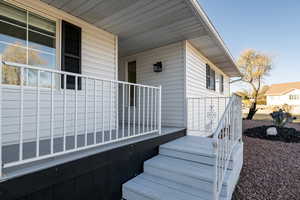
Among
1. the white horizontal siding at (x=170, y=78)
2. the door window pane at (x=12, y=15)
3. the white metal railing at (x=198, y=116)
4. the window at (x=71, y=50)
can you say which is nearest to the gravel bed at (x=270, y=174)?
the white metal railing at (x=198, y=116)

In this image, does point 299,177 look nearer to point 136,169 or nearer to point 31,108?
point 136,169

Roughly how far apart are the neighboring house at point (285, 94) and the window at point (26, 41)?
31.6 metres

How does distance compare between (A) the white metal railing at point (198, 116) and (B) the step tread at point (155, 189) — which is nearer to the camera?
(B) the step tread at point (155, 189)

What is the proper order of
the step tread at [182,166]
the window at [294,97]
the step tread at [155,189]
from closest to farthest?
the step tread at [155,189] → the step tread at [182,166] → the window at [294,97]

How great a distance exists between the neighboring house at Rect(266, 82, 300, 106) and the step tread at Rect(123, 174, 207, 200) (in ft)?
99.9

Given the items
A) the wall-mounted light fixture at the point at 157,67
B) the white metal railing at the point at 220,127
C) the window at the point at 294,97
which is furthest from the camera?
the window at the point at 294,97

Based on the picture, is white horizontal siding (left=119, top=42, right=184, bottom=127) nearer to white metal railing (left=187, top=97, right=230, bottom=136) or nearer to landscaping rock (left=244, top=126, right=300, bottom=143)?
white metal railing (left=187, top=97, right=230, bottom=136)

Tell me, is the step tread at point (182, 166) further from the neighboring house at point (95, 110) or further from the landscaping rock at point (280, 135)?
the landscaping rock at point (280, 135)

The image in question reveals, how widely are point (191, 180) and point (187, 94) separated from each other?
2.49 meters

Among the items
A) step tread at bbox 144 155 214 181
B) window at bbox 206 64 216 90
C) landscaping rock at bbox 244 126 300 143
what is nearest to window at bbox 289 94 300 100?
landscaping rock at bbox 244 126 300 143

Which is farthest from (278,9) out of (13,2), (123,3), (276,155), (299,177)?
(13,2)

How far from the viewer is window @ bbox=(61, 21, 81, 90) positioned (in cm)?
304

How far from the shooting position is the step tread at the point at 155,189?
6.86 ft

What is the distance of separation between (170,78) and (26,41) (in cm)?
335
